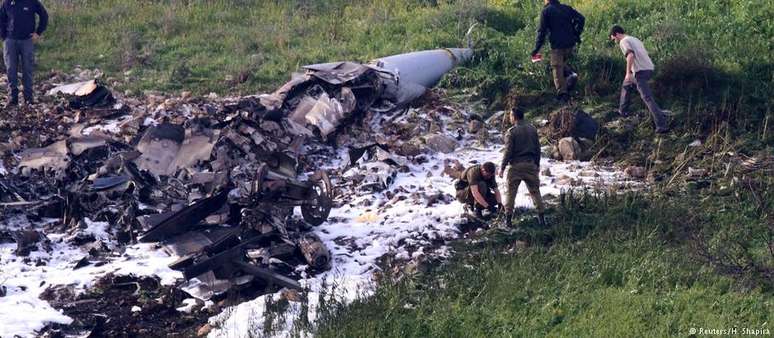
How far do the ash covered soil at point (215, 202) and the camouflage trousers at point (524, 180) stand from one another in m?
0.59

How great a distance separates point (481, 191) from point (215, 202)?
9.39 ft

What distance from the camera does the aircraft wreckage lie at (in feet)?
35.2

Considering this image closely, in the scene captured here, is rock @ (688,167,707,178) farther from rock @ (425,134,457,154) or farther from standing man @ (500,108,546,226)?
rock @ (425,134,457,154)

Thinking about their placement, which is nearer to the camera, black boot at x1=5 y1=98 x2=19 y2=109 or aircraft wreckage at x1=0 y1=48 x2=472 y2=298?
aircraft wreckage at x1=0 y1=48 x2=472 y2=298

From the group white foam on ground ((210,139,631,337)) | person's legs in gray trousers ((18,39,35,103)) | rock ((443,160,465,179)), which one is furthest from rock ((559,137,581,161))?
person's legs in gray trousers ((18,39,35,103))

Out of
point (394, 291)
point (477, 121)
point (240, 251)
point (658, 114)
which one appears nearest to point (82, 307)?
point (240, 251)

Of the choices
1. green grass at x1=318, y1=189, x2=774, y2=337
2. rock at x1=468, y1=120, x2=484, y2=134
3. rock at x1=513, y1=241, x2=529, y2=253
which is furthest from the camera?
rock at x1=468, y1=120, x2=484, y2=134

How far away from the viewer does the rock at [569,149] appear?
1332cm

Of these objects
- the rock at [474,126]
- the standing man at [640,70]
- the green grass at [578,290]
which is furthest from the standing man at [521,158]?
the rock at [474,126]

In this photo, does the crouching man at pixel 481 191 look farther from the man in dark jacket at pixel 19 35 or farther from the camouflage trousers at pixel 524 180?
the man in dark jacket at pixel 19 35

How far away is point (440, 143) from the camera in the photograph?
1376cm

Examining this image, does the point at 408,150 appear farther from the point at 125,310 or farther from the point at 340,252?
the point at 125,310

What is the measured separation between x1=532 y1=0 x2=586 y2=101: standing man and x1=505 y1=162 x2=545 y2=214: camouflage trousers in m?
3.79

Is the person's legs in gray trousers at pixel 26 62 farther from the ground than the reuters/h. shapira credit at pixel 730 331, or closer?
closer
